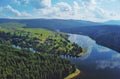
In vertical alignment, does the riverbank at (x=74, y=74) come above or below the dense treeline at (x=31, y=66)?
below

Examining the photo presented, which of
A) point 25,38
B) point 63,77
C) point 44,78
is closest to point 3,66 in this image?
point 44,78

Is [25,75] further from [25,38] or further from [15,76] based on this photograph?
[25,38]

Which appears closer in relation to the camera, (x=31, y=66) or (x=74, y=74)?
(x=31, y=66)

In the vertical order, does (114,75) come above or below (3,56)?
below

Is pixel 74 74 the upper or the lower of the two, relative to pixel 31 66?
lower

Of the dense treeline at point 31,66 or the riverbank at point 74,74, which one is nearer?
the dense treeline at point 31,66

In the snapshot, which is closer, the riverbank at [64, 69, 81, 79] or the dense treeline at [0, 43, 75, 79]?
the dense treeline at [0, 43, 75, 79]

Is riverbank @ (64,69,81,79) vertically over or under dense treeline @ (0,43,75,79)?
under

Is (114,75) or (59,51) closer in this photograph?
(114,75)
